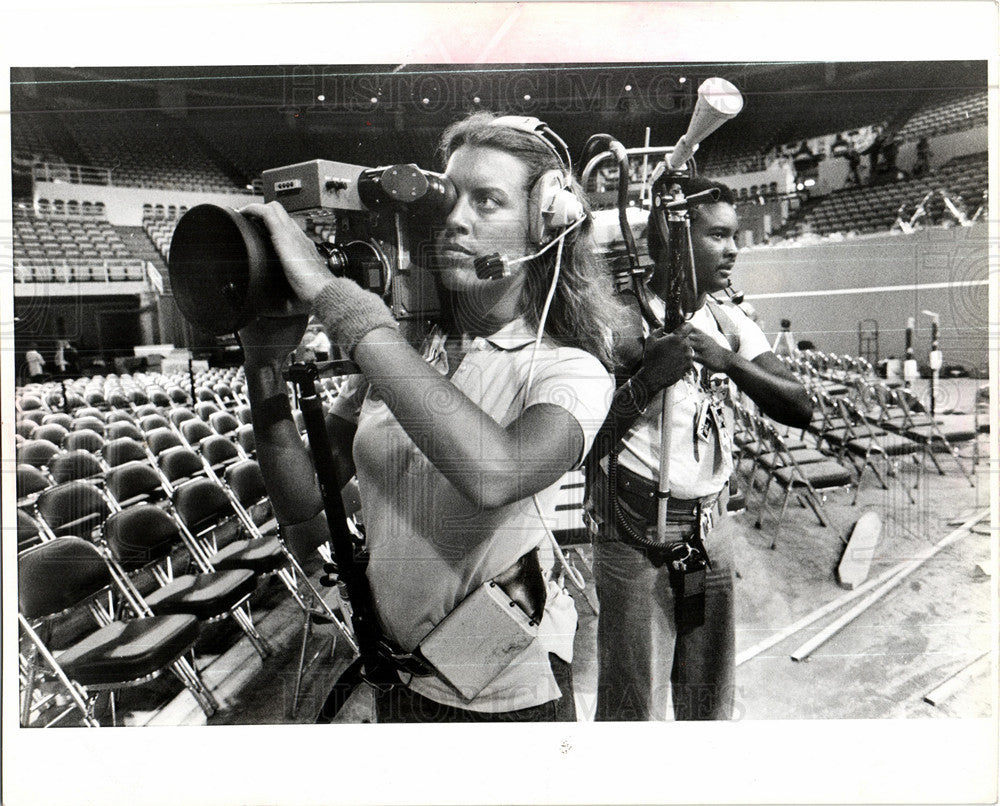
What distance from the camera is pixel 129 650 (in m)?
2.08

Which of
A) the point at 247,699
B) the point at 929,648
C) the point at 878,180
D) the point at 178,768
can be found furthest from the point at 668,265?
the point at 178,768

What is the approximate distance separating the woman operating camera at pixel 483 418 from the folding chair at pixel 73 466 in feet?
1.87

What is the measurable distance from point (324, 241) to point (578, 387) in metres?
0.73

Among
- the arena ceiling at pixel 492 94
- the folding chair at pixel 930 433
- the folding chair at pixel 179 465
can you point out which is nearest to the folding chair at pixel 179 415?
the folding chair at pixel 179 465

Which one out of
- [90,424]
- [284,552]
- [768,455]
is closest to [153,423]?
[90,424]

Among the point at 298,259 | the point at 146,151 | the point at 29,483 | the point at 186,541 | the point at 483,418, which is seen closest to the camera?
the point at 298,259

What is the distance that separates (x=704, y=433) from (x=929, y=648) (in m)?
1.00

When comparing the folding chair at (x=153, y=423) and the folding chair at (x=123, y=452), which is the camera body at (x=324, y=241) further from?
the folding chair at (x=123, y=452)

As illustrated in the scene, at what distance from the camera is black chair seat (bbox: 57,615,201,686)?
2.06 m

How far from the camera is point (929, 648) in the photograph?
2229 mm

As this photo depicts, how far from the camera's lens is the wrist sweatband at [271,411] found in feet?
6.51

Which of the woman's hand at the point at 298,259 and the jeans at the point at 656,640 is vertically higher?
the woman's hand at the point at 298,259

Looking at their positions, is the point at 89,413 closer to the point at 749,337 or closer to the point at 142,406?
the point at 142,406

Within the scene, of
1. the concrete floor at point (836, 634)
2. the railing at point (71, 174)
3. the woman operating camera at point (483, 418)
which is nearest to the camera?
the woman operating camera at point (483, 418)
